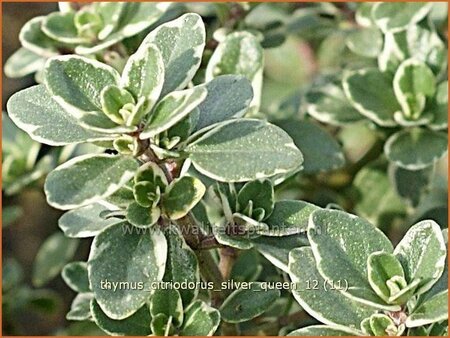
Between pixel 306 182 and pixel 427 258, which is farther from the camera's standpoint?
pixel 306 182

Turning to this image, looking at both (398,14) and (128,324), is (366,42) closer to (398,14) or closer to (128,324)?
(398,14)

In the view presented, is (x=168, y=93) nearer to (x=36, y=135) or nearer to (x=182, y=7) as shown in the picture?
(x=36, y=135)

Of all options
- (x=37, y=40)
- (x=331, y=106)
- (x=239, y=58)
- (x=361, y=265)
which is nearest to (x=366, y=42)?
(x=331, y=106)

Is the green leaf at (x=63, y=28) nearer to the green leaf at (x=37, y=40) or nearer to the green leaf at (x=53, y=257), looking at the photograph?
the green leaf at (x=37, y=40)

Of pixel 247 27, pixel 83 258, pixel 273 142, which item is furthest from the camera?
pixel 83 258

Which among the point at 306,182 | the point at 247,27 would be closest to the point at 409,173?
the point at 306,182

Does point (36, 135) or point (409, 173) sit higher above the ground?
point (36, 135)
